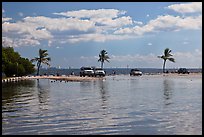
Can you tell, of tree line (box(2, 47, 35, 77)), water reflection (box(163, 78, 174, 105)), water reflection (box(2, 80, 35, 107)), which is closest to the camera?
water reflection (box(163, 78, 174, 105))

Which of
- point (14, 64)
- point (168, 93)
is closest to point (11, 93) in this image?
point (168, 93)

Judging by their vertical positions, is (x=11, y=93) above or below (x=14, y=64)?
below

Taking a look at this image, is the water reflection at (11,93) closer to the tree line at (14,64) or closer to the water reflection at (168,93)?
the water reflection at (168,93)

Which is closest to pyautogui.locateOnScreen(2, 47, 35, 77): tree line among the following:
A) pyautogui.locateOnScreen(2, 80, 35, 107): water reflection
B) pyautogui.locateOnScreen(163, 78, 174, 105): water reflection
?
A: pyautogui.locateOnScreen(2, 80, 35, 107): water reflection

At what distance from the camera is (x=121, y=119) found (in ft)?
50.7

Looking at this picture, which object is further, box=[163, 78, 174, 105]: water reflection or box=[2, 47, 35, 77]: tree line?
box=[2, 47, 35, 77]: tree line

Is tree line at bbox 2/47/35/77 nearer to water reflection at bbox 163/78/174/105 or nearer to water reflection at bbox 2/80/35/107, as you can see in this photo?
water reflection at bbox 2/80/35/107

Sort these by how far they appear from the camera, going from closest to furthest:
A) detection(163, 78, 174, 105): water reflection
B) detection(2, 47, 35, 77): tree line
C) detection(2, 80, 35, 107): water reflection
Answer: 1. detection(163, 78, 174, 105): water reflection
2. detection(2, 80, 35, 107): water reflection
3. detection(2, 47, 35, 77): tree line

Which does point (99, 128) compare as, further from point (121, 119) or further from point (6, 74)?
point (6, 74)

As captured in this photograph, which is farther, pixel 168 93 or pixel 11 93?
pixel 11 93

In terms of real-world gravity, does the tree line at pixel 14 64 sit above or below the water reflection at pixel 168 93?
above

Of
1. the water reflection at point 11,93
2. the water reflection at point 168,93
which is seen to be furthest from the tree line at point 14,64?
the water reflection at point 168,93

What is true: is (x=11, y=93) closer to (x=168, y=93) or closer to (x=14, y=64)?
(x=168, y=93)

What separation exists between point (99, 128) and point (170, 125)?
2673 millimetres
